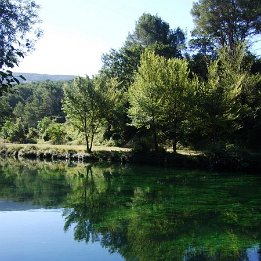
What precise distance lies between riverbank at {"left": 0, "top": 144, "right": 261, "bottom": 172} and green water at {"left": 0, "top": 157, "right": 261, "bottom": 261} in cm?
352

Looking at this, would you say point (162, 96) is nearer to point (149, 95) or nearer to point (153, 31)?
point (149, 95)

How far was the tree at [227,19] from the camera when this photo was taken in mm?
40906

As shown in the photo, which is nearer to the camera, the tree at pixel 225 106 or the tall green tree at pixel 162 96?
the tree at pixel 225 106

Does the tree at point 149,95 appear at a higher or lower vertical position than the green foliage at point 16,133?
higher

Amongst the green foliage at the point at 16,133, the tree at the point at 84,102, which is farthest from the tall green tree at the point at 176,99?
the green foliage at the point at 16,133

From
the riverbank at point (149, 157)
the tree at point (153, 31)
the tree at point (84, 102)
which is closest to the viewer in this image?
the riverbank at point (149, 157)

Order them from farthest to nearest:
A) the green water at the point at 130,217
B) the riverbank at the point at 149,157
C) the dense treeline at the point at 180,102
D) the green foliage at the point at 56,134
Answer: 1. the green foliage at the point at 56,134
2. the dense treeline at the point at 180,102
3. the riverbank at the point at 149,157
4. the green water at the point at 130,217

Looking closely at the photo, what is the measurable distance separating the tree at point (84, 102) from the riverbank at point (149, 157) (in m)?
1.57

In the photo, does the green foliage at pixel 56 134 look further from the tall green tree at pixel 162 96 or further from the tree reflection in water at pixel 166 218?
the tree reflection in water at pixel 166 218

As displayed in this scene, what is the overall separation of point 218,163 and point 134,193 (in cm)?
1178

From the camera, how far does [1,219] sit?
14164mm

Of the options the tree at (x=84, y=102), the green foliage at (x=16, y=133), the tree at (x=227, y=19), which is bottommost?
the green foliage at (x=16, y=133)

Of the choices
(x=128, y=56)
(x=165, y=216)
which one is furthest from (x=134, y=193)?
(x=128, y=56)

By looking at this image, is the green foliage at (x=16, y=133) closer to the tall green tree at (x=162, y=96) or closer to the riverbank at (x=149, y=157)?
the riverbank at (x=149, y=157)
